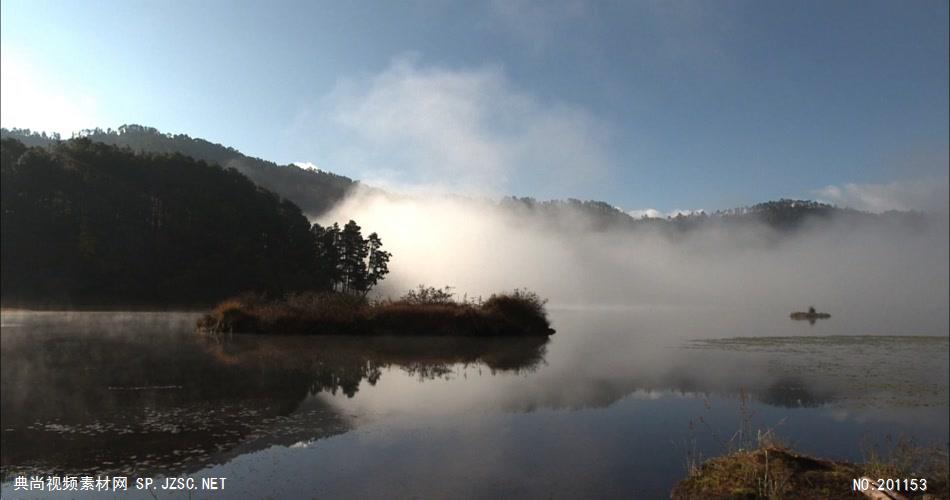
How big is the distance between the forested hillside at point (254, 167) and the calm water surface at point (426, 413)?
99633mm

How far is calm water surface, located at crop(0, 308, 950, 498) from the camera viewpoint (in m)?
7.23

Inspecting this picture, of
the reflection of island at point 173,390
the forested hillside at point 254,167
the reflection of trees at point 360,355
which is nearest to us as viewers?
the reflection of island at point 173,390

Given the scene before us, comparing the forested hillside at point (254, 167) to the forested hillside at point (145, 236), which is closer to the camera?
the forested hillside at point (145, 236)

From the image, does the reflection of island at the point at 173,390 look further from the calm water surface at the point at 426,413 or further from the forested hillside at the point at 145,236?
the forested hillside at the point at 145,236

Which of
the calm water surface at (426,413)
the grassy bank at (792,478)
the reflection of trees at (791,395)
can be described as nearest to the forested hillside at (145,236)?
the calm water surface at (426,413)

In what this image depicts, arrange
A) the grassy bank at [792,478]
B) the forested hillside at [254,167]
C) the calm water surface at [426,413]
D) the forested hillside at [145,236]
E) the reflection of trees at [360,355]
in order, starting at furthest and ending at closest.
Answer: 1. the forested hillside at [254,167]
2. the forested hillside at [145,236]
3. the reflection of trees at [360,355]
4. the calm water surface at [426,413]
5. the grassy bank at [792,478]

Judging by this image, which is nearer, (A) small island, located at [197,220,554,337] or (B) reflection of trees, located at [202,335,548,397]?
(B) reflection of trees, located at [202,335,548,397]

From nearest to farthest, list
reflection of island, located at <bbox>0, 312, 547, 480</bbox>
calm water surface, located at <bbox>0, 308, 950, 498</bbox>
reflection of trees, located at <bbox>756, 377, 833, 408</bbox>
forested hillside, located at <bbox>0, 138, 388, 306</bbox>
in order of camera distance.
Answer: calm water surface, located at <bbox>0, 308, 950, 498</bbox>, reflection of island, located at <bbox>0, 312, 547, 480</bbox>, reflection of trees, located at <bbox>756, 377, 833, 408</bbox>, forested hillside, located at <bbox>0, 138, 388, 306</bbox>

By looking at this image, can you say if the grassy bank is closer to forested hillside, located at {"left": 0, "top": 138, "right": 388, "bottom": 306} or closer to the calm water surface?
the calm water surface

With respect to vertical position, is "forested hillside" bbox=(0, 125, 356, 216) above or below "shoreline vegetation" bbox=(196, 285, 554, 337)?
above

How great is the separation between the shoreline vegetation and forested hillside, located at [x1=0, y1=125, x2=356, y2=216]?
87.8 meters

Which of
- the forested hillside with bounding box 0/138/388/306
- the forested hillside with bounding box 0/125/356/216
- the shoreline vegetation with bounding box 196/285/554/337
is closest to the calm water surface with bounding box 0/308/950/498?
the shoreline vegetation with bounding box 196/285/554/337

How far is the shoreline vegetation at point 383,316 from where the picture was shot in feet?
88.7

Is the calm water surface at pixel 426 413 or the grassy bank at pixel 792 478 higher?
the grassy bank at pixel 792 478
